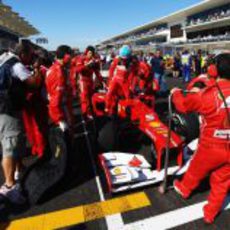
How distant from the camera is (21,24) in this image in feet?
221

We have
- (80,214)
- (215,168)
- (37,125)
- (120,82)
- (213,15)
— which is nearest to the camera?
(215,168)

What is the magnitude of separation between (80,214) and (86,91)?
4959 mm

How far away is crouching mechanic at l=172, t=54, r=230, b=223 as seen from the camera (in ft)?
11.7

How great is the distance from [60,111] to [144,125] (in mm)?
1323

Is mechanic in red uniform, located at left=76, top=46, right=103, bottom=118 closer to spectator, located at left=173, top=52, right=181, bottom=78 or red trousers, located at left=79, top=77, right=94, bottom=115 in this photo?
red trousers, located at left=79, top=77, right=94, bottom=115

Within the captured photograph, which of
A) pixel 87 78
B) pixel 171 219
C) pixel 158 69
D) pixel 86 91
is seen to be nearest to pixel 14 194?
pixel 171 219

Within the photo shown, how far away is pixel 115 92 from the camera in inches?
271

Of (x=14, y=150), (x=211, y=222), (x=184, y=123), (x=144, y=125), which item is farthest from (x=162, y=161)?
(x=14, y=150)

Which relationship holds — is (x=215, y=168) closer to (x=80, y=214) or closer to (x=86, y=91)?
(x=80, y=214)

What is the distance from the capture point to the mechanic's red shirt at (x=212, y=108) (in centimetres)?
355

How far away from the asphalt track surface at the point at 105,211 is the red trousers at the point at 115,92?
2082mm

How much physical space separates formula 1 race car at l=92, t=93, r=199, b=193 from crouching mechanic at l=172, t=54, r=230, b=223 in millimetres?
840

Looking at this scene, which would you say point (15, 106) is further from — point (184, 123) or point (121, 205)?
point (184, 123)

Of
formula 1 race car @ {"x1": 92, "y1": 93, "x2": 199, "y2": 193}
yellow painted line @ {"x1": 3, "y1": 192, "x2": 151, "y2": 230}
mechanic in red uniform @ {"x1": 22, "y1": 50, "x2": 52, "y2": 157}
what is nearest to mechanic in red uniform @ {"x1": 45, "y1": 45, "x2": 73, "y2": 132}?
mechanic in red uniform @ {"x1": 22, "y1": 50, "x2": 52, "y2": 157}
